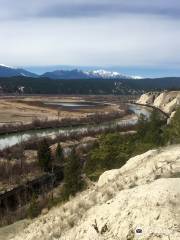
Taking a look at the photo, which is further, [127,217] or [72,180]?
[72,180]

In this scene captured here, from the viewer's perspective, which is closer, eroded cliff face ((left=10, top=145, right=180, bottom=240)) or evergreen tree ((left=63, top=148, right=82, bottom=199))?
eroded cliff face ((left=10, top=145, right=180, bottom=240))

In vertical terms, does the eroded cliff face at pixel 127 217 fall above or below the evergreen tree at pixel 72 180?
above

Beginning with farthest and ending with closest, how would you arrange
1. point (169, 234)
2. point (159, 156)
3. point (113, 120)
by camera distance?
1. point (113, 120)
2. point (159, 156)
3. point (169, 234)

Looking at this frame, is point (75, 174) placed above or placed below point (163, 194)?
below

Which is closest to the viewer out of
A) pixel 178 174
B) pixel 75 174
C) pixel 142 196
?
pixel 142 196

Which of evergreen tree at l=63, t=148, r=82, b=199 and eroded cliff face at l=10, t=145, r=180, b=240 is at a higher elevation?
eroded cliff face at l=10, t=145, r=180, b=240

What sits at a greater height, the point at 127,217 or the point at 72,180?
the point at 127,217

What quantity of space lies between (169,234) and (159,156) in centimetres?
1263

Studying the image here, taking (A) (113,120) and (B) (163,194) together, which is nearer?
(B) (163,194)

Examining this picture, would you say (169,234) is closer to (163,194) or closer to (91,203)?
(163,194)

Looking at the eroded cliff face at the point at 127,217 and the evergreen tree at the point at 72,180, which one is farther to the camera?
the evergreen tree at the point at 72,180

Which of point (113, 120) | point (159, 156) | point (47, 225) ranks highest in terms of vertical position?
point (159, 156)

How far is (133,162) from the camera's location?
3027 centimetres

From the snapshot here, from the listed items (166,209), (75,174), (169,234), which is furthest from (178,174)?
(75,174)
